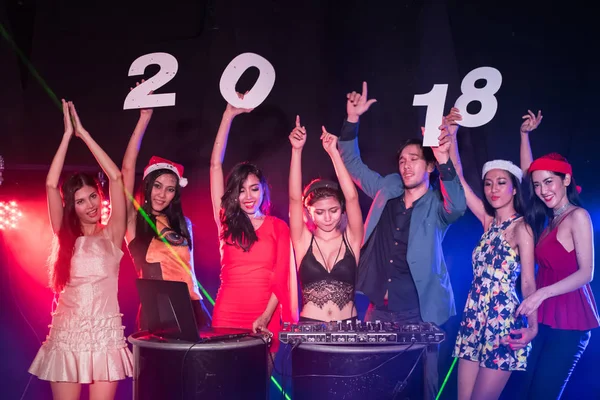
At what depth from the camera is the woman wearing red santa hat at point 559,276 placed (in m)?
3.51

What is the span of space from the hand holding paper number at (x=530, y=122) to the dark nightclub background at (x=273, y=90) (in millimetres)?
184

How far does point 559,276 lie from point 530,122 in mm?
1171

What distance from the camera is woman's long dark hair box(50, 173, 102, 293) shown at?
3.66 m

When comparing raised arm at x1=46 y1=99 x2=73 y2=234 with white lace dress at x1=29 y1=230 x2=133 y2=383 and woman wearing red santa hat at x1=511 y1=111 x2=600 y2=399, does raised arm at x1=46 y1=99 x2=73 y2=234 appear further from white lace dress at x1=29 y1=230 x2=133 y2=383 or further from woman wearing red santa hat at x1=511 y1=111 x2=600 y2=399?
woman wearing red santa hat at x1=511 y1=111 x2=600 y2=399

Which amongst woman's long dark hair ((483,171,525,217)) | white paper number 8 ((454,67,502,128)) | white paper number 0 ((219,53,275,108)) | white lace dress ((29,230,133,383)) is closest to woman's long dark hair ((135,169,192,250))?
white lace dress ((29,230,133,383))

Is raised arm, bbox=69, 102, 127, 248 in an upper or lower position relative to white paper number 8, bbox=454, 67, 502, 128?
lower

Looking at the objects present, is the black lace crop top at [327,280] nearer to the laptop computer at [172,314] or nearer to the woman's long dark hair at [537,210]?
the laptop computer at [172,314]

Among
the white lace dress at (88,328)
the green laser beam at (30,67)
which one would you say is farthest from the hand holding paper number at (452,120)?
the green laser beam at (30,67)

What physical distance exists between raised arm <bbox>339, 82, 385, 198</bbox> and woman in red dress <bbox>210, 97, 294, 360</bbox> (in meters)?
0.65

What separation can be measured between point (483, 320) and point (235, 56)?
289cm

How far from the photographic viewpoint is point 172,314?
9.88ft

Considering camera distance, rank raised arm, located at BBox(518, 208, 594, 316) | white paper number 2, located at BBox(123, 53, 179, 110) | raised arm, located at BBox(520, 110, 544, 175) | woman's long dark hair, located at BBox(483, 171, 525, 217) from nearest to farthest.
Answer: raised arm, located at BBox(518, 208, 594, 316), woman's long dark hair, located at BBox(483, 171, 525, 217), raised arm, located at BBox(520, 110, 544, 175), white paper number 2, located at BBox(123, 53, 179, 110)

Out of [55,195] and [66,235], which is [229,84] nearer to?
[55,195]

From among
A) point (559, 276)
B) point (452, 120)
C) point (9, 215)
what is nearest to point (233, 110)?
point (452, 120)
